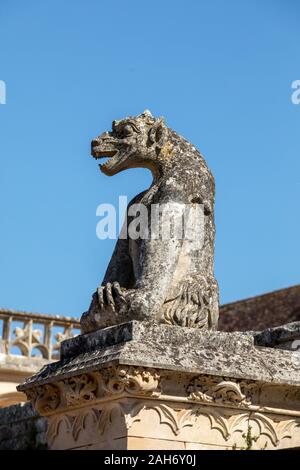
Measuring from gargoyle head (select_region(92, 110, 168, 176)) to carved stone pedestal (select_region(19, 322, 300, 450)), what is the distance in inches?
46.7

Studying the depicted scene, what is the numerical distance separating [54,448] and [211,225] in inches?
64.9

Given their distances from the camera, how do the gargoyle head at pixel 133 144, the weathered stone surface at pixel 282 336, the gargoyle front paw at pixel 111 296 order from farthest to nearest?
the weathered stone surface at pixel 282 336 < the gargoyle head at pixel 133 144 < the gargoyle front paw at pixel 111 296

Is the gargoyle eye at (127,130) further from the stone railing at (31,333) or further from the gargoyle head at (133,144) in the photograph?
the stone railing at (31,333)

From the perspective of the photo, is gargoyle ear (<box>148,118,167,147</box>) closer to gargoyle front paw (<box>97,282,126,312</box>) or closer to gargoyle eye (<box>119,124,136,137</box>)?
gargoyle eye (<box>119,124,136,137</box>)

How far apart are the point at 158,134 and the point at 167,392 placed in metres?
1.73

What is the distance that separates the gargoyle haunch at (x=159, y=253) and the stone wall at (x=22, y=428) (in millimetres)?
2172

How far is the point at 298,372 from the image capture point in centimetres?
752

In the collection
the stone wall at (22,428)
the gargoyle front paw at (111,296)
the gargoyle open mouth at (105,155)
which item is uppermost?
the gargoyle open mouth at (105,155)

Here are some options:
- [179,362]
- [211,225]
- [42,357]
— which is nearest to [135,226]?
[211,225]

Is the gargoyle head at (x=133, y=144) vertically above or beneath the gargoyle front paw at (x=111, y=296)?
above

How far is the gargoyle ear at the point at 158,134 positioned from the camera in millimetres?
7895

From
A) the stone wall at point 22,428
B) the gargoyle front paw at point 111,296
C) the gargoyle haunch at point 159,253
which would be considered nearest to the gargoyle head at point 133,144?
the gargoyle haunch at point 159,253

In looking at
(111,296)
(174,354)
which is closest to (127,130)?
(111,296)

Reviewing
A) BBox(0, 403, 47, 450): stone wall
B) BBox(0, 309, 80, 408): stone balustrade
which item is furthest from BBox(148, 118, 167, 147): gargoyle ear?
BBox(0, 309, 80, 408): stone balustrade
